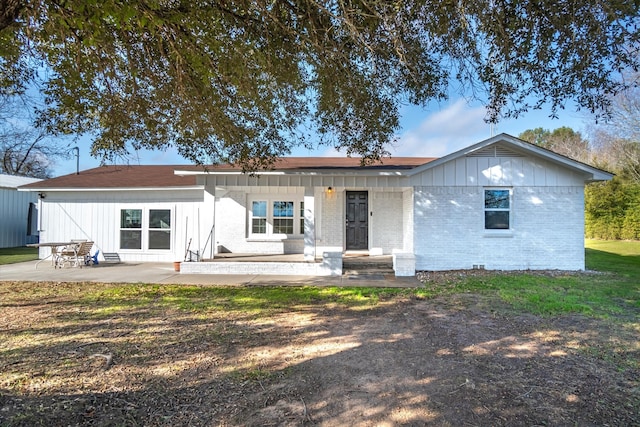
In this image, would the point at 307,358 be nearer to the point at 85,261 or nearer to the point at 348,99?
the point at 348,99

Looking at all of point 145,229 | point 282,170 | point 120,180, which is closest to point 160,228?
point 145,229

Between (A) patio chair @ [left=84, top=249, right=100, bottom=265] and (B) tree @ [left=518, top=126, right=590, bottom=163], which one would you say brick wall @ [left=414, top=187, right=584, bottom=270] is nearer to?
(A) patio chair @ [left=84, top=249, right=100, bottom=265]

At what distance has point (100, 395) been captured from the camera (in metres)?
3.32

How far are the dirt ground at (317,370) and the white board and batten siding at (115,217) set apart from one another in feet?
22.3

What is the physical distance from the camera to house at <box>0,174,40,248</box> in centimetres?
1803

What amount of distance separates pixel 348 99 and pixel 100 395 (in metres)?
5.19

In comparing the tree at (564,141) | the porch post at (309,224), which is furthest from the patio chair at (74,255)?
the tree at (564,141)

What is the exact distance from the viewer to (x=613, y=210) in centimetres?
2162

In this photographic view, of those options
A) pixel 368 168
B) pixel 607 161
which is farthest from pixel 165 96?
pixel 607 161

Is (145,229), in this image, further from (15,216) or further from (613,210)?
(613,210)

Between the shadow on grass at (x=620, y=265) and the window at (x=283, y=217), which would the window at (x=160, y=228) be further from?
the shadow on grass at (x=620, y=265)

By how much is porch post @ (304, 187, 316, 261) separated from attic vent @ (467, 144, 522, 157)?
4911mm

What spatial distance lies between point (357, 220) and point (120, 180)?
9.39 m

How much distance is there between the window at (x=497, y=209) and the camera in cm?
1055
